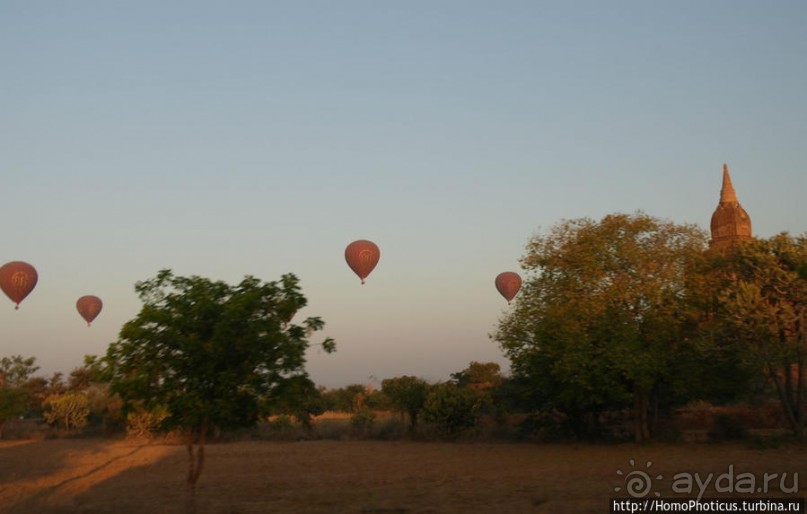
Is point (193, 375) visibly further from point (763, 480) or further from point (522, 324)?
point (522, 324)

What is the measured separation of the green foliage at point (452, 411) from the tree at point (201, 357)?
24.9 m

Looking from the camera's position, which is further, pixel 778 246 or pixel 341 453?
pixel 341 453

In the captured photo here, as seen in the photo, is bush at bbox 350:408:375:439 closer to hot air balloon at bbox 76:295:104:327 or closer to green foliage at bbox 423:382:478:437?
green foliage at bbox 423:382:478:437

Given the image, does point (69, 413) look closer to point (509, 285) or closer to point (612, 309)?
point (509, 285)

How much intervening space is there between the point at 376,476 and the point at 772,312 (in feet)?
50.7

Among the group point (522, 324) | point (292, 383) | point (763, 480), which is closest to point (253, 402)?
point (292, 383)

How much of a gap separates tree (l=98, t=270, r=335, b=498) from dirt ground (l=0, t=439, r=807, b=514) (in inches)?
113

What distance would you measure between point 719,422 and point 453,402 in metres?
13.3

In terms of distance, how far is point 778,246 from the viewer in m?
26.8

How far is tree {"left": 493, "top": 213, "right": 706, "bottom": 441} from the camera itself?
2756 cm

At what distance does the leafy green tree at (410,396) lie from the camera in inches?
1570

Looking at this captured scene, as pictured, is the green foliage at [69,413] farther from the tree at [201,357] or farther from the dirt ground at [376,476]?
the tree at [201,357]

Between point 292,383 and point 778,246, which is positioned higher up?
point 778,246

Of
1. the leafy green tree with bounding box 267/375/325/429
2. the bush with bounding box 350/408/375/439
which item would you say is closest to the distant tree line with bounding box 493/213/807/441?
the bush with bounding box 350/408/375/439
